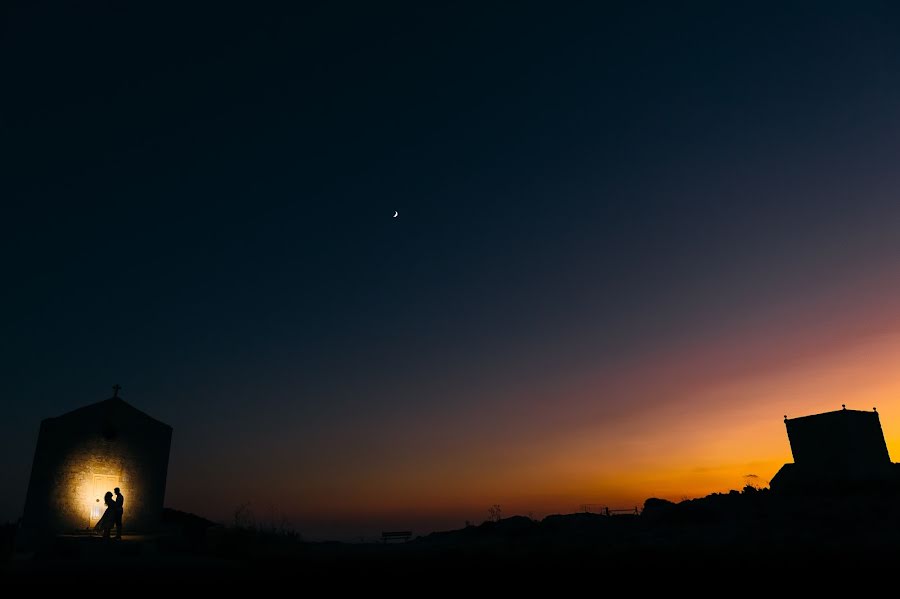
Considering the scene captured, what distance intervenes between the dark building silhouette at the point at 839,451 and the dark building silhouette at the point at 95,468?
3854 centimetres

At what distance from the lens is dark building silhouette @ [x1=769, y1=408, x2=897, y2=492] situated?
3659 cm

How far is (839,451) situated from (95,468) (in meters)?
44.0

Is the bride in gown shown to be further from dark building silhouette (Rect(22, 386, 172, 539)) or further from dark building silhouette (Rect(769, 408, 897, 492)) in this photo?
dark building silhouette (Rect(769, 408, 897, 492))

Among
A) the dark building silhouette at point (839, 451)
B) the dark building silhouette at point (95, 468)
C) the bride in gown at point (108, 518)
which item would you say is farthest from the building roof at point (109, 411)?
the dark building silhouette at point (839, 451)

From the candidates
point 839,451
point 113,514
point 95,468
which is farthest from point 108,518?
Result: point 839,451

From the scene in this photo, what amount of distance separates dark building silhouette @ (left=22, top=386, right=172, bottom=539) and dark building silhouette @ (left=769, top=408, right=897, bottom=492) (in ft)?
126

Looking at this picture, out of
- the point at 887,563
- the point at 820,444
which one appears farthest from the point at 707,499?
the point at 887,563

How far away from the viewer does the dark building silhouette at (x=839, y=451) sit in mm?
36594

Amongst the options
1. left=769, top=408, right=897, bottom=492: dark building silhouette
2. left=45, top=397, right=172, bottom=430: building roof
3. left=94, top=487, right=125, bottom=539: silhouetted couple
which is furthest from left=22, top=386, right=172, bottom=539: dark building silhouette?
left=769, top=408, right=897, bottom=492: dark building silhouette

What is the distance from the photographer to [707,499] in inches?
1325

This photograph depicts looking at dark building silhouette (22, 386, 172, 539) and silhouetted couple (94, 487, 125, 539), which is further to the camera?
dark building silhouette (22, 386, 172, 539)

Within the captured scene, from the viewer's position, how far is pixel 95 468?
26000 millimetres

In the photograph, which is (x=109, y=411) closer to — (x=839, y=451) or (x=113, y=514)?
(x=113, y=514)

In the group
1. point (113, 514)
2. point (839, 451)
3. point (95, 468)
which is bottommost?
point (113, 514)
